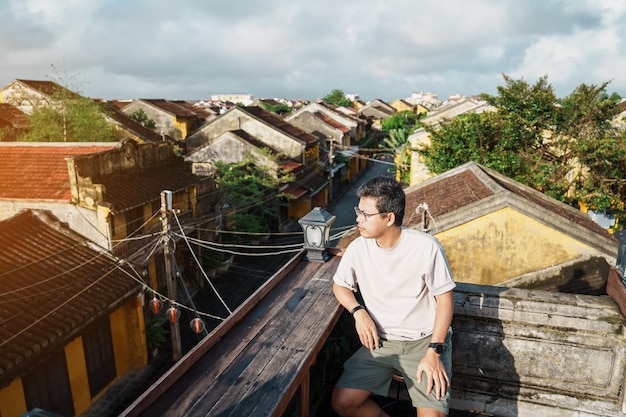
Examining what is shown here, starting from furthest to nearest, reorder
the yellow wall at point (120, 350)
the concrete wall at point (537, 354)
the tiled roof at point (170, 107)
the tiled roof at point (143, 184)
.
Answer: the tiled roof at point (170, 107)
the tiled roof at point (143, 184)
the yellow wall at point (120, 350)
the concrete wall at point (537, 354)

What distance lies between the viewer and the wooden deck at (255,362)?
9.05 feet

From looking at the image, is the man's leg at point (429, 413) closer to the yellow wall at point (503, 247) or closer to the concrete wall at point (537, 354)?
the concrete wall at point (537, 354)

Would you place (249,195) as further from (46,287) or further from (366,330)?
(366,330)

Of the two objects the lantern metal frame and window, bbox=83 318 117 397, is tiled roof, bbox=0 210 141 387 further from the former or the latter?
the lantern metal frame

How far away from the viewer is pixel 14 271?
9.80 m

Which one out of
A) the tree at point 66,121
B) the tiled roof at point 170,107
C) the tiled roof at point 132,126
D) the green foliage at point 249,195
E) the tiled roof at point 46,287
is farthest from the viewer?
the tiled roof at point 170,107

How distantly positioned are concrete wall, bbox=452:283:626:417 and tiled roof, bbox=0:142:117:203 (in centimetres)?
1178

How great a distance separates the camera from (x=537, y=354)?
4109 millimetres

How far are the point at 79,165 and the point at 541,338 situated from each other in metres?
12.1

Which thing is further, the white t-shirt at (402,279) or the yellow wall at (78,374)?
the yellow wall at (78,374)

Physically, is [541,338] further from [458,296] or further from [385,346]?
[385,346]

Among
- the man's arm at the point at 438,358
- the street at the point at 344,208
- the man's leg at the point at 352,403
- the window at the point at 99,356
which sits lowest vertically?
the street at the point at 344,208

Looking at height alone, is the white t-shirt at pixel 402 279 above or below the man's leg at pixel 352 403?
above

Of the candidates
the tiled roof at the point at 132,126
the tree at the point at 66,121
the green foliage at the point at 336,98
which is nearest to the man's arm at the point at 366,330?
the tree at the point at 66,121
